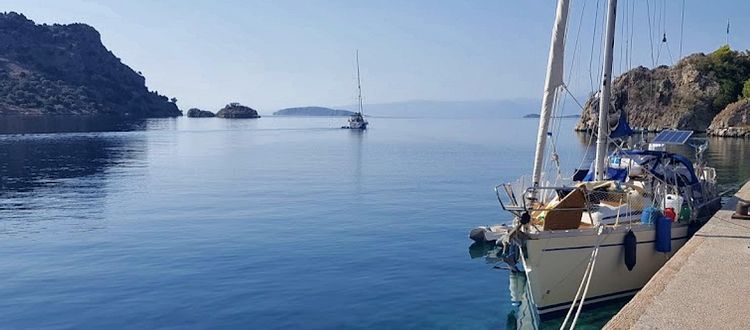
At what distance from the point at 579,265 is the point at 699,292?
3325 millimetres

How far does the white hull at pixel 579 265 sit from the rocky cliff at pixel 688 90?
101 m

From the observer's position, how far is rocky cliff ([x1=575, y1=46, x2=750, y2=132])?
114438 millimetres

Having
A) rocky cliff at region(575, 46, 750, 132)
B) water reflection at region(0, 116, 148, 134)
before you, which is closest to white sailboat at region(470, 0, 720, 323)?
water reflection at region(0, 116, 148, 134)

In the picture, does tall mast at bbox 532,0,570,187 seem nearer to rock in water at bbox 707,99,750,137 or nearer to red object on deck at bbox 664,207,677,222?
red object on deck at bbox 664,207,677,222

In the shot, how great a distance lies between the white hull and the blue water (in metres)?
0.91

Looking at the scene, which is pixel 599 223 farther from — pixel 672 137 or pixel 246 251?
pixel 246 251

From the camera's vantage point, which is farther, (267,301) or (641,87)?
(641,87)

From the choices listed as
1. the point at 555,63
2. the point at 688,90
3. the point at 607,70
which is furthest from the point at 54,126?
the point at 555,63

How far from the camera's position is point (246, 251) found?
21.7m

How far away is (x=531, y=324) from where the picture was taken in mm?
14992

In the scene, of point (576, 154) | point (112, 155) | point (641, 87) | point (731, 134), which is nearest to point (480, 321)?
point (112, 155)

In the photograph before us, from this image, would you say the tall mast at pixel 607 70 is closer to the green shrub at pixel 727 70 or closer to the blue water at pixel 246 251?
the blue water at pixel 246 251

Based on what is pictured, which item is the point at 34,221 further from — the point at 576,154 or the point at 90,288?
the point at 576,154

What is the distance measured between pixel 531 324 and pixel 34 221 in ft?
71.7
